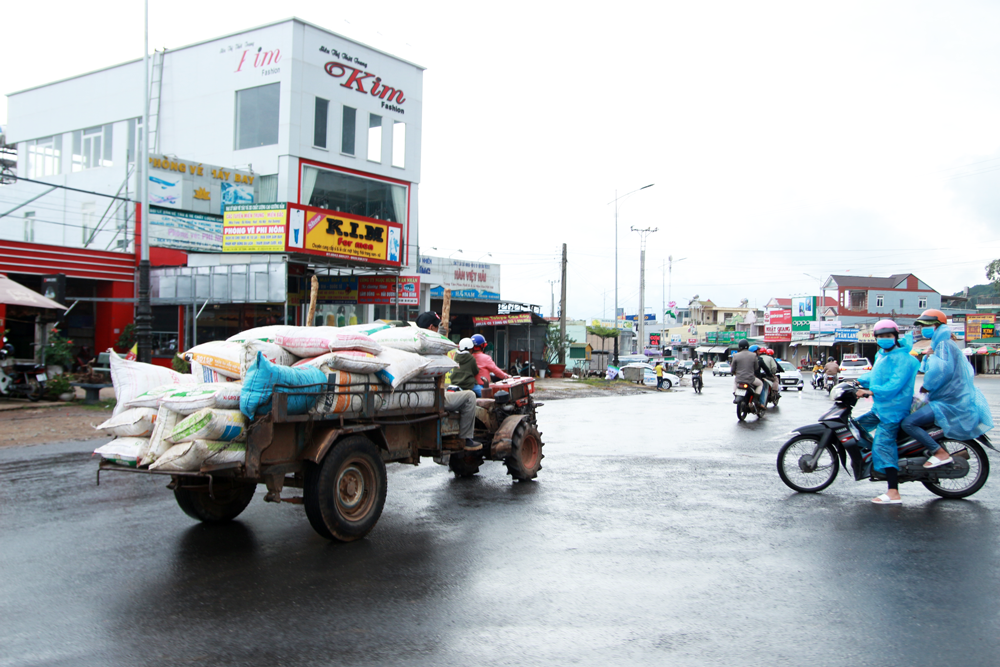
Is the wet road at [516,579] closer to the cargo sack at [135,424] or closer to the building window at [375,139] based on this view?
the cargo sack at [135,424]

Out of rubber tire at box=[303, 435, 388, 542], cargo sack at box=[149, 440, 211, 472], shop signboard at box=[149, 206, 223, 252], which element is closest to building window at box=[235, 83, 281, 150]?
shop signboard at box=[149, 206, 223, 252]

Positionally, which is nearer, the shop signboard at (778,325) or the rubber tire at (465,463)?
the rubber tire at (465,463)

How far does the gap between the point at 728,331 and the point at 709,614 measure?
302 feet

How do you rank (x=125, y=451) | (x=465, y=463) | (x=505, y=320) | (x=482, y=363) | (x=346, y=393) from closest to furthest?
1. (x=125, y=451)
2. (x=346, y=393)
3. (x=465, y=463)
4. (x=482, y=363)
5. (x=505, y=320)

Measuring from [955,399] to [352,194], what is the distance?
2643 centimetres

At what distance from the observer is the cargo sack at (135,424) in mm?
5711

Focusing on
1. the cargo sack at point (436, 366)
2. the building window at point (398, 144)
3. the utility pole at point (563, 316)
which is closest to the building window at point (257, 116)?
the building window at point (398, 144)

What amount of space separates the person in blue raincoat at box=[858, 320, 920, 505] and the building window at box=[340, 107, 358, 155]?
25643 millimetres

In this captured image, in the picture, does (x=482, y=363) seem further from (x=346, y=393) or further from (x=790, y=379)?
(x=790, y=379)

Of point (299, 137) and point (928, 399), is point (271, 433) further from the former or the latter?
point (299, 137)

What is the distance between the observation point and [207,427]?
5320 mm

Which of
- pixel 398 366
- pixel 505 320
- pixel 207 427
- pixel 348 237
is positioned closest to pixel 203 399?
pixel 207 427

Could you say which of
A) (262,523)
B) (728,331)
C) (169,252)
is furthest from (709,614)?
(728,331)

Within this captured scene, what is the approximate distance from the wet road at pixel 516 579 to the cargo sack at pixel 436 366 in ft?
4.32
